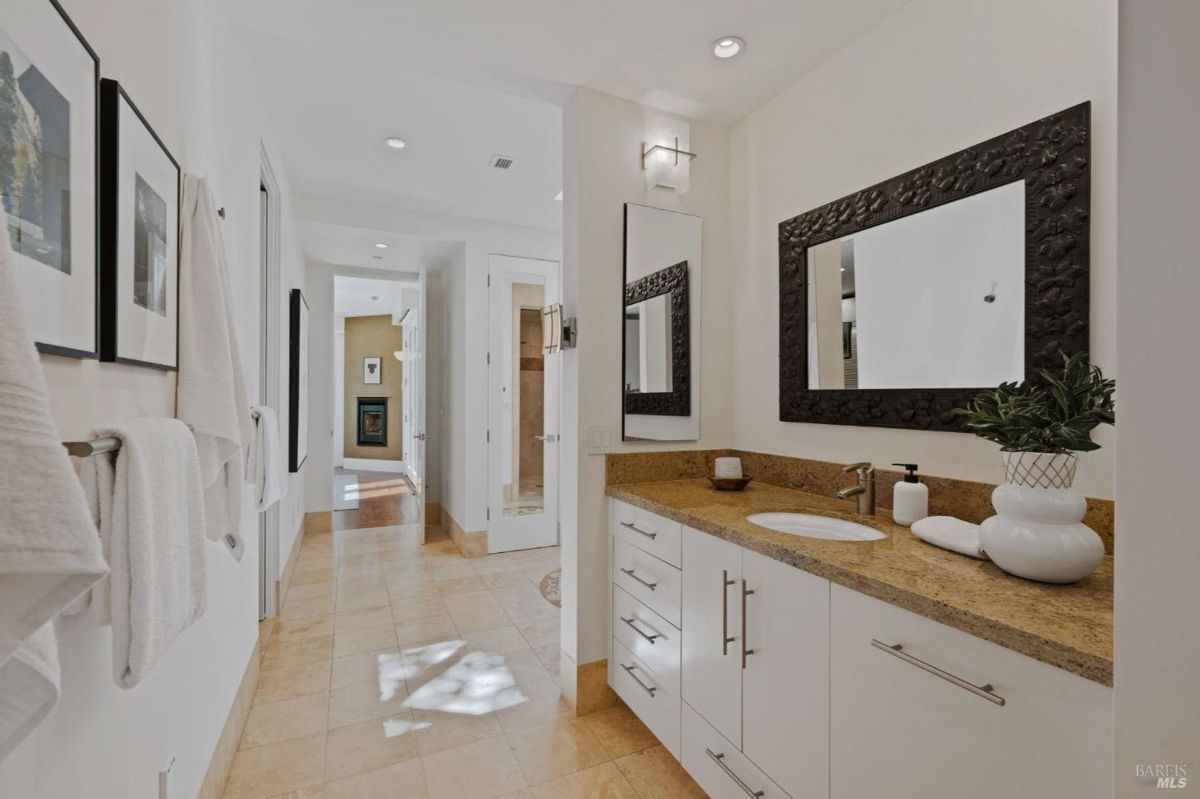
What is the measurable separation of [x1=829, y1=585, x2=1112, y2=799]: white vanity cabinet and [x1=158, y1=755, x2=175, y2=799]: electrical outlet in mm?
1543

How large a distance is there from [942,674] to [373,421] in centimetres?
957

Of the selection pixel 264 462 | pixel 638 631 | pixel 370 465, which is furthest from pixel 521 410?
pixel 370 465

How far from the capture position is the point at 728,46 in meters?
1.96

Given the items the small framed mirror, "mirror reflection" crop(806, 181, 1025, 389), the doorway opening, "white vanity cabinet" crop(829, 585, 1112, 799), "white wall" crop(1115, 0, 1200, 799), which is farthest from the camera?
the doorway opening

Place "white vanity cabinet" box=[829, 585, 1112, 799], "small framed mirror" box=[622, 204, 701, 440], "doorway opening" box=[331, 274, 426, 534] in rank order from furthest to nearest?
"doorway opening" box=[331, 274, 426, 534]
"small framed mirror" box=[622, 204, 701, 440]
"white vanity cabinet" box=[829, 585, 1112, 799]

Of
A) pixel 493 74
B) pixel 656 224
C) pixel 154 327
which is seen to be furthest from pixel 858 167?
pixel 154 327

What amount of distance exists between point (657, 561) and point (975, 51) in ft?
6.23

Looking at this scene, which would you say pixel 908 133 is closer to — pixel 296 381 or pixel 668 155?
pixel 668 155

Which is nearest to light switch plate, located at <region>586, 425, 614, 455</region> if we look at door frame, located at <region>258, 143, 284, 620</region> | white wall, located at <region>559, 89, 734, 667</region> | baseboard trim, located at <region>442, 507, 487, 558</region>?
white wall, located at <region>559, 89, 734, 667</region>

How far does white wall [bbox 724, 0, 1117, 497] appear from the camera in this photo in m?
1.28

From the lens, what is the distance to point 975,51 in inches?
61.4

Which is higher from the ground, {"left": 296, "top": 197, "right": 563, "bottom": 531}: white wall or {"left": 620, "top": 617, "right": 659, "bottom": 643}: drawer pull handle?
{"left": 296, "top": 197, "right": 563, "bottom": 531}: white wall

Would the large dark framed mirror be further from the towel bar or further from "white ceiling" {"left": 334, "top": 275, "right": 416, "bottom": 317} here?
"white ceiling" {"left": 334, "top": 275, "right": 416, "bottom": 317}

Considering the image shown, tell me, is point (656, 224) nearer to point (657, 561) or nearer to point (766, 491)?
point (766, 491)
